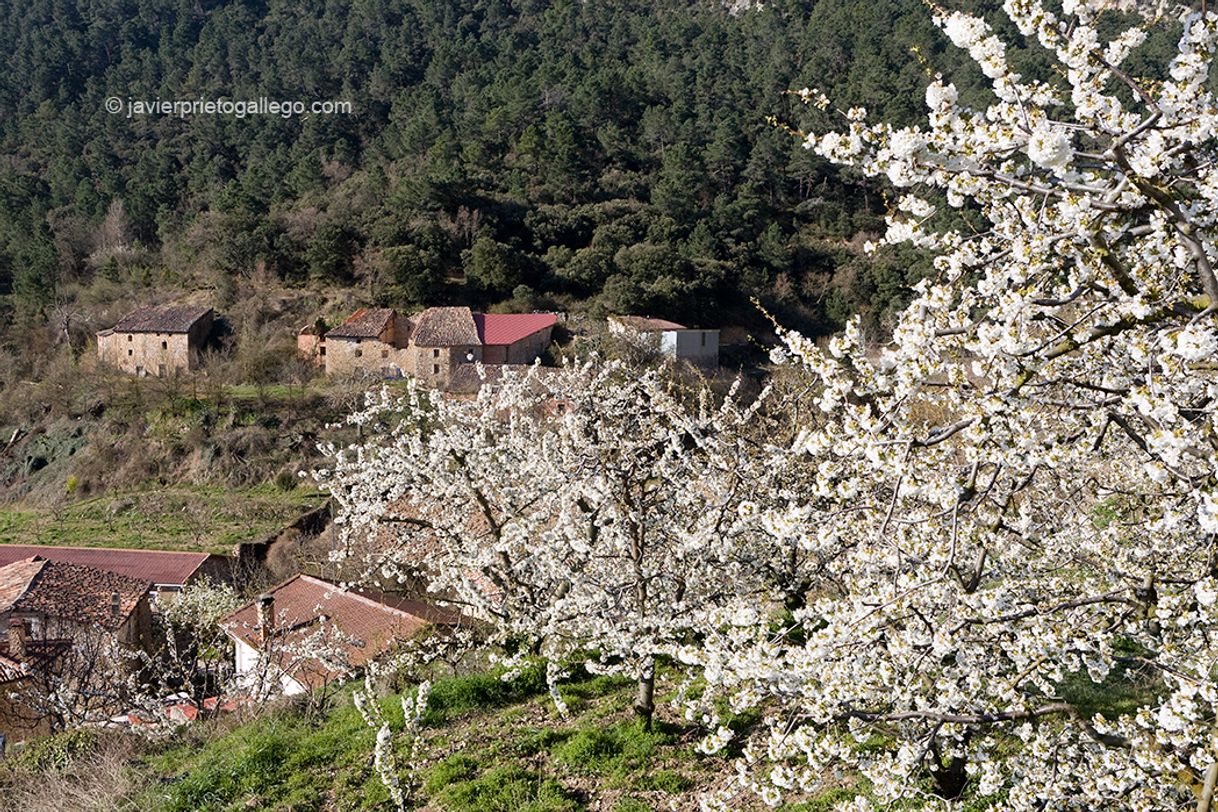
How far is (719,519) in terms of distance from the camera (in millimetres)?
5719

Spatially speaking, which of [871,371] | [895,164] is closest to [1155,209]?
[895,164]

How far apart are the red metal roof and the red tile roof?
17477mm

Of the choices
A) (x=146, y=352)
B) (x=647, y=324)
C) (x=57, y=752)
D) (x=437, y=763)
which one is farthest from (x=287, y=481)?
(x=437, y=763)

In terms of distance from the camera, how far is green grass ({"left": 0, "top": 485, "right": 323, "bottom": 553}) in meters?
26.9

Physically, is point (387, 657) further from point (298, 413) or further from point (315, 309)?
point (315, 309)

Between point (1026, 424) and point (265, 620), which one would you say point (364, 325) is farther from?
point (1026, 424)

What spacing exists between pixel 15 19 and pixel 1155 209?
9758 centimetres

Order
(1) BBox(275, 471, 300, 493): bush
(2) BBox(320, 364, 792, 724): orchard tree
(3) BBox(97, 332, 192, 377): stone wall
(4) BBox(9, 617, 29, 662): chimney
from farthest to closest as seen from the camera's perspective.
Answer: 1. (3) BBox(97, 332, 192, 377): stone wall
2. (1) BBox(275, 471, 300, 493): bush
3. (4) BBox(9, 617, 29, 662): chimney
4. (2) BBox(320, 364, 792, 724): orchard tree

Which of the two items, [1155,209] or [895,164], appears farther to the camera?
[895,164]

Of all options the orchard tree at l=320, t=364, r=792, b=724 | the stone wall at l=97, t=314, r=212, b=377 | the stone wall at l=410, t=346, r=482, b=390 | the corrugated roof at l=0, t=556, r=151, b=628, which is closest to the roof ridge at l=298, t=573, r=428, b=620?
the corrugated roof at l=0, t=556, r=151, b=628

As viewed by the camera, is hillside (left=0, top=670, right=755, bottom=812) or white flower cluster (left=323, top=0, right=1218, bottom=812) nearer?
white flower cluster (left=323, top=0, right=1218, bottom=812)

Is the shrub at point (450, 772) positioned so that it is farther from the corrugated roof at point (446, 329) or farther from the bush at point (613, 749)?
the corrugated roof at point (446, 329)

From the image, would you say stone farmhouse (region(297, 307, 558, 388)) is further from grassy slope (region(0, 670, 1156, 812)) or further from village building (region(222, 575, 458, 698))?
grassy slope (region(0, 670, 1156, 812))

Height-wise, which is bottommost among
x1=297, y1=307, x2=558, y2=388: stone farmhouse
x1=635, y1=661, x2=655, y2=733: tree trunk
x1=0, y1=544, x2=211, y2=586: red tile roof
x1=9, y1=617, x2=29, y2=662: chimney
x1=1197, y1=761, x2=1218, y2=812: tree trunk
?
x1=0, y1=544, x2=211, y2=586: red tile roof
